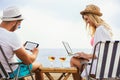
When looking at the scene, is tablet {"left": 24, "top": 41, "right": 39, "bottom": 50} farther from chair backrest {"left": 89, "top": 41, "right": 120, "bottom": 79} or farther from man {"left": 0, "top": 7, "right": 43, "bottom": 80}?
chair backrest {"left": 89, "top": 41, "right": 120, "bottom": 79}

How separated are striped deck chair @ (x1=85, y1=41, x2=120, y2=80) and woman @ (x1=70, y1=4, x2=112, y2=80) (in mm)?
94

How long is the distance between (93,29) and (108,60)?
0.47 meters

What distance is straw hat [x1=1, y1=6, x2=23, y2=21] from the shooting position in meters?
4.92

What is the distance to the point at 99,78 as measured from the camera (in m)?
5.05

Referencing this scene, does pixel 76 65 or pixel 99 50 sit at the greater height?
pixel 99 50

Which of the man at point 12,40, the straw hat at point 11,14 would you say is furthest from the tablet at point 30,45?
the straw hat at point 11,14

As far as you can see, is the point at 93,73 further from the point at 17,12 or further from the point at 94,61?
the point at 17,12

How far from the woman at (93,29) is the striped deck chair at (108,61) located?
0.31 feet

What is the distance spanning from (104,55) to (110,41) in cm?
19

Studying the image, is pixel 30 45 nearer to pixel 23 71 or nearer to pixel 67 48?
pixel 23 71

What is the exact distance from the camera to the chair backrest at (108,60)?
16.2 ft

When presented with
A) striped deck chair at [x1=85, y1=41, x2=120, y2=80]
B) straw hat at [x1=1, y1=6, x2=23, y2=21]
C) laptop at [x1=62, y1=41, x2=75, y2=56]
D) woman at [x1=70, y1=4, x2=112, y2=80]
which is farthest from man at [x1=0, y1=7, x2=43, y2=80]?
laptop at [x1=62, y1=41, x2=75, y2=56]

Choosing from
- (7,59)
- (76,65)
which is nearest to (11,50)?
(7,59)

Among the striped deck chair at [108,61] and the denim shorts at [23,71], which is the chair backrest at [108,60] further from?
the denim shorts at [23,71]
